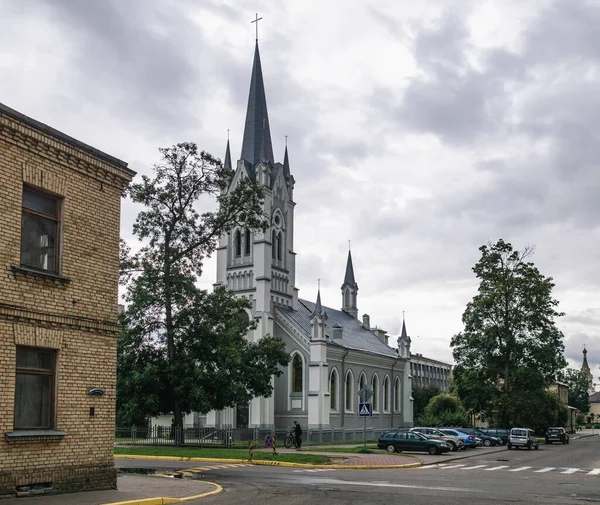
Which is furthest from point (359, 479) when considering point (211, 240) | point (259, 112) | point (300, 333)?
Answer: point (259, 112)

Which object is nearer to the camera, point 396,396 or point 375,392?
point 375,392

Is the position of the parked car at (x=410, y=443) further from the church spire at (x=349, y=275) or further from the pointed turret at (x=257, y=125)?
the church spire at (x=349, y=275)

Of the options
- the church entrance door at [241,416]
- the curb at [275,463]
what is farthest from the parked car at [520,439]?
the church entrance door at [241,416]

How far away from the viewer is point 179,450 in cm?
3353

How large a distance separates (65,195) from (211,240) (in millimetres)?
21522

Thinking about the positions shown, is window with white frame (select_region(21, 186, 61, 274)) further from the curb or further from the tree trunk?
the tree trunk

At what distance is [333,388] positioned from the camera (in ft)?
181

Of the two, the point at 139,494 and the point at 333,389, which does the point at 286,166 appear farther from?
the point at 139,494

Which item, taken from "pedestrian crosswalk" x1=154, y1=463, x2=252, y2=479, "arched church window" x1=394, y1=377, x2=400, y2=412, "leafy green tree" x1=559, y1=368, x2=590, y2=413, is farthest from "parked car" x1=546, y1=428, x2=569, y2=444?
"leafy green tree" x1=559, y1=368, x2=590, y2=413

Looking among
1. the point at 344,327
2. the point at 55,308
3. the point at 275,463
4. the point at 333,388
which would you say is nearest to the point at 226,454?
the point at 275,463

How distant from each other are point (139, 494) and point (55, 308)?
14.8ft

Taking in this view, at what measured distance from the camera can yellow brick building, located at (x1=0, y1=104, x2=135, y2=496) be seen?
48.5 ft

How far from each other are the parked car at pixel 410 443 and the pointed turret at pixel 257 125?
27.5m

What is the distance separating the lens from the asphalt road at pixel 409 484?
16247 millimetres
